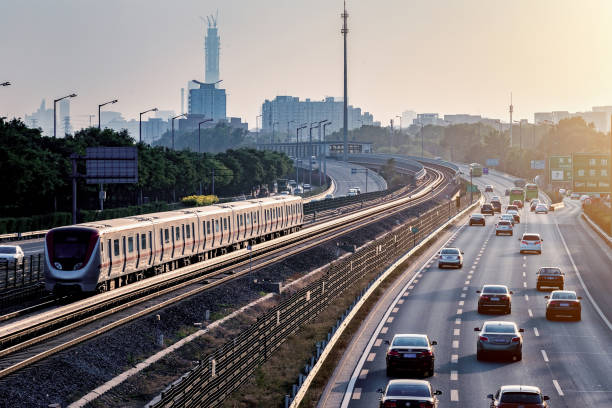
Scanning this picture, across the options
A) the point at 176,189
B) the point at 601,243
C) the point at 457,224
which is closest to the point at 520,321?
the point at 601,243

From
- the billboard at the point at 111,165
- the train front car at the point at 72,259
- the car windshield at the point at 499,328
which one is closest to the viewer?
the car windshield at the point at 499,328

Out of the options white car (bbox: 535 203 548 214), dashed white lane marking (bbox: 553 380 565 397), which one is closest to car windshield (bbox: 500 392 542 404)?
dashed white lane marking (bbox: 553 380 565 397)

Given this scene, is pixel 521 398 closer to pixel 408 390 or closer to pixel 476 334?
pixel 408 390

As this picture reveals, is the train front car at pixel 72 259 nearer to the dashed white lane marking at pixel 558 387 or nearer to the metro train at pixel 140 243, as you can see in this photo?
the metro train at pixel 140 243

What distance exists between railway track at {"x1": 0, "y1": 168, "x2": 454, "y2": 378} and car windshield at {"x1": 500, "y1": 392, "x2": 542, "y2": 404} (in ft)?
45.7

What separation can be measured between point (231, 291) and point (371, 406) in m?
19.4

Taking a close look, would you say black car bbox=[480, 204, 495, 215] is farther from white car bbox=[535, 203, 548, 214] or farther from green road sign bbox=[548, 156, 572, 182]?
green road sign bbox=[548, 156, 572, 182]

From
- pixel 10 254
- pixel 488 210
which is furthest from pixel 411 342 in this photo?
pixel 488 210

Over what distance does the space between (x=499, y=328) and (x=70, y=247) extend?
17731mm

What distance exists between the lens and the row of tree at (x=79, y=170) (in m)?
81.8

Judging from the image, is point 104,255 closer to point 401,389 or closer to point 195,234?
point 195,234

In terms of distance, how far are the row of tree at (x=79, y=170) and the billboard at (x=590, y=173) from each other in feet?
157

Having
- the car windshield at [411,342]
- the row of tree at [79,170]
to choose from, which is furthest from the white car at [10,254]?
the car windshield at [411,342]

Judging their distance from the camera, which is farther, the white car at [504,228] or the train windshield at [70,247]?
the white car at [504,228]
